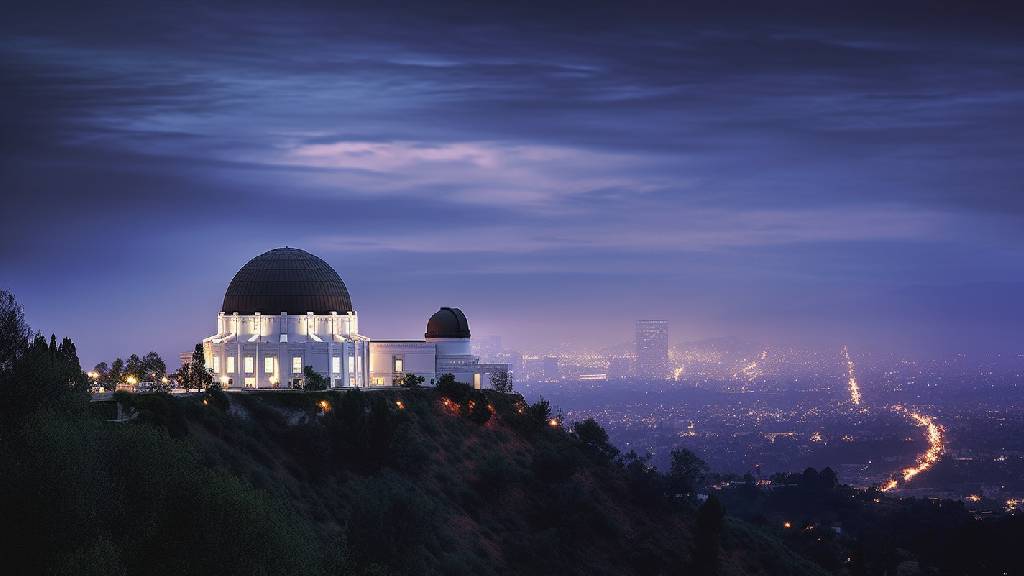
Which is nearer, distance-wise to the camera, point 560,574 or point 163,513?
point 163,513

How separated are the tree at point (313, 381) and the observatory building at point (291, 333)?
2.69ft

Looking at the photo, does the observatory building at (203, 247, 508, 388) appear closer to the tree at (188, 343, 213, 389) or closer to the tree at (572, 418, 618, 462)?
the tree at (188, 343, 213, 389)

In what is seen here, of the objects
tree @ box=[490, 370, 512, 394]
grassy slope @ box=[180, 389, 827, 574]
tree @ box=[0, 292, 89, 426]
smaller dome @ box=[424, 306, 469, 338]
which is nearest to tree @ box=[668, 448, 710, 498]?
grassy slope @ box=[180, 389, 827, 574]

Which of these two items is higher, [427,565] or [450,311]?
[450,311]

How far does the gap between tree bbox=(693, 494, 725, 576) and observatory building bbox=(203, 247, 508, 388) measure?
66.5 feet

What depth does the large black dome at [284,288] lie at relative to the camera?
91.1 metres

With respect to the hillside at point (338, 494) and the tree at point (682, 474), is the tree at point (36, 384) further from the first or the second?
the tree at point (682, 474)

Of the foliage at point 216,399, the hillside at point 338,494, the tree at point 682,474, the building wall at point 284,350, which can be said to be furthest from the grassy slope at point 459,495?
the building wall at point 284,350

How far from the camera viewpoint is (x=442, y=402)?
9225 cm

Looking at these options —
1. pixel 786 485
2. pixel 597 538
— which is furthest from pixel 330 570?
pixel 786 485

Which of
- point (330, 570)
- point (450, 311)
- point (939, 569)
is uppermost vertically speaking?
point (450, 311)

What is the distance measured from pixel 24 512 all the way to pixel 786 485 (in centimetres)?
12426

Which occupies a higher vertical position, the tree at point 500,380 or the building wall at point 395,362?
the building wall at point 395,362

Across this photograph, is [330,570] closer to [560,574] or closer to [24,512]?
[24,512]
